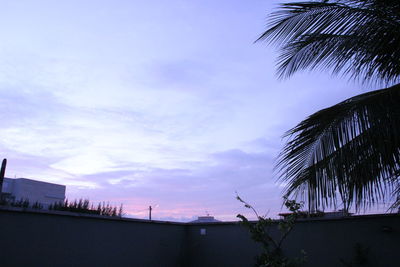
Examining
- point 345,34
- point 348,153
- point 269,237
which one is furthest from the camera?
point 269,237

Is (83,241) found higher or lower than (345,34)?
lower

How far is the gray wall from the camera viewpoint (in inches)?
230

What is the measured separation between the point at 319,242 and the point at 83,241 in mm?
5381

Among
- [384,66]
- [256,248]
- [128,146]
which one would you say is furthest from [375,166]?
[128,146]

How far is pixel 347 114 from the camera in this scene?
3674 millimetres

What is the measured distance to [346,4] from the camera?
3.57 m

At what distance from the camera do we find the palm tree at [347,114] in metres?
3.33

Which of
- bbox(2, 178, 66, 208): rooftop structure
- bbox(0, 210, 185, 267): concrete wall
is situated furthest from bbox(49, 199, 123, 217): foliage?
bbox(2, 178, 66, 208): rooftop structure

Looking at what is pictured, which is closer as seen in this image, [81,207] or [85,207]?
[81,207]

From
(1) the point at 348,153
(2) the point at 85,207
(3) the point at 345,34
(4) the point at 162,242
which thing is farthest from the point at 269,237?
(2) the point at 85,207

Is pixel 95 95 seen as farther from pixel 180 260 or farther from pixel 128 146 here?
pixel 180 260

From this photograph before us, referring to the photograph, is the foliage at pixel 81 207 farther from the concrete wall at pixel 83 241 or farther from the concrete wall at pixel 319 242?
the concrete wall at pixel 319 242

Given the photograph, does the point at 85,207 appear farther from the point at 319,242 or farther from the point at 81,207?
the point at 319,242

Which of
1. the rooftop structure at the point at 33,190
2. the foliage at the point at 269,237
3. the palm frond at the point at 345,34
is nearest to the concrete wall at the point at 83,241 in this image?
the foliage at the point at 269,237
